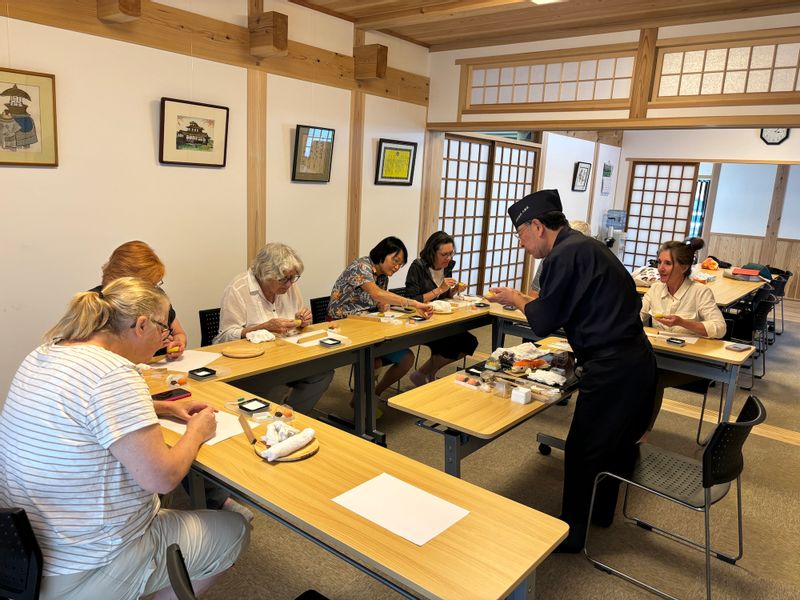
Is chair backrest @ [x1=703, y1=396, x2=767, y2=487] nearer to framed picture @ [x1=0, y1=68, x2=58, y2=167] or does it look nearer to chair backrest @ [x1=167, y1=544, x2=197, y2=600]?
chair backrest @ [x1=167, y1=544, x2=197, y2=600]

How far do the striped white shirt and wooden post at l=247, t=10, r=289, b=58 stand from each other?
9.88ft

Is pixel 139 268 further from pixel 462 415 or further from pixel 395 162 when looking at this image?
pixel 395 162

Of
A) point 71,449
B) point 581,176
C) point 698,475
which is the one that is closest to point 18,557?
point 71,449

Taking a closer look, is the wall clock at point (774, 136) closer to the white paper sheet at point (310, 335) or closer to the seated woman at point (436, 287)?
the seated woman at point (436, 287)

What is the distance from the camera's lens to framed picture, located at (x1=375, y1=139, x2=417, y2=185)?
514cm

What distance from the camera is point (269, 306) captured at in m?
3.06

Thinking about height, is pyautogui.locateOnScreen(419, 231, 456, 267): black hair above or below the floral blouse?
above

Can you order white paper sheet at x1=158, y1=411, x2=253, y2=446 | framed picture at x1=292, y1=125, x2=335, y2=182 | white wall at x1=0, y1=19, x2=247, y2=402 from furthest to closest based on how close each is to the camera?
framed picture at x1=292, y1=125, x2=335, y2=182 → white wall at x1=0, y1=19, x2=247, y2=402 → white paper sheet at x1=158, y1=411, x2=253, y2=446

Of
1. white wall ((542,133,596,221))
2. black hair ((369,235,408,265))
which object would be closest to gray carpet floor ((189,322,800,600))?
black hair ((369,235,408,265))

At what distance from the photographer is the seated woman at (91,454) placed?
1.31m

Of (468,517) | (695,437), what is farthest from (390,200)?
(468,517)

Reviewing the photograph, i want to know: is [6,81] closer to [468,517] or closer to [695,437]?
[468,517]

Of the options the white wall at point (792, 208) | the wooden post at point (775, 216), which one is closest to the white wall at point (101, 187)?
the wooden post at point (775, 216)

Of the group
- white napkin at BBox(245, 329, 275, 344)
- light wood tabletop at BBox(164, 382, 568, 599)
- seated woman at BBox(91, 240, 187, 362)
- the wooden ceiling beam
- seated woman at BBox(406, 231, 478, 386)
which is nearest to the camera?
light wood tabletop at BBox(164, 382, 568, 599)
